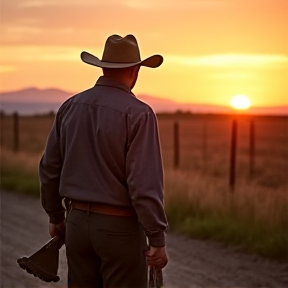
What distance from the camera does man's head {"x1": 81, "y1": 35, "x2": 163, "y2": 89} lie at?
3924 mm

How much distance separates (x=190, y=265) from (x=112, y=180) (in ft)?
13.4

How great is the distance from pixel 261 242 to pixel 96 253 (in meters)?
4.95

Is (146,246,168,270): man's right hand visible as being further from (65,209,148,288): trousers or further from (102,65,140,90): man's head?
(102,65,140,90): man's head

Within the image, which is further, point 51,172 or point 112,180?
point 51,172

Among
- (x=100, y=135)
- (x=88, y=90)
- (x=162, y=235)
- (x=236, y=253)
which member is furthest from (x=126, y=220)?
(x=236, y=253)

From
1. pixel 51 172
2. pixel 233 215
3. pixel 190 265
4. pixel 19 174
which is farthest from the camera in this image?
pixel 19 174

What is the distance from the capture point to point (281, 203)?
9.74 metres

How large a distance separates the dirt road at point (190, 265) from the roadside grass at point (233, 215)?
246 mm

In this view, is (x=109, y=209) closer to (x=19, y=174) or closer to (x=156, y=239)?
(x=156, y=239)

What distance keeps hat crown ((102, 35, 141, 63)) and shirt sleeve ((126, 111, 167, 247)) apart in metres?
0.42

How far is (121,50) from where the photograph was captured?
400 centimetres

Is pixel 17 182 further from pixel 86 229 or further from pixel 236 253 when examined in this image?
pixel 86 229

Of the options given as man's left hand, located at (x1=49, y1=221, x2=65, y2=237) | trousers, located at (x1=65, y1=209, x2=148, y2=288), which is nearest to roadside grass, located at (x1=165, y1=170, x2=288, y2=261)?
man's left hand, located at (x1=49, y1=221, x2=65, y2=237)

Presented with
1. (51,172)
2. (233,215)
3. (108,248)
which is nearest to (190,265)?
(233,215)
